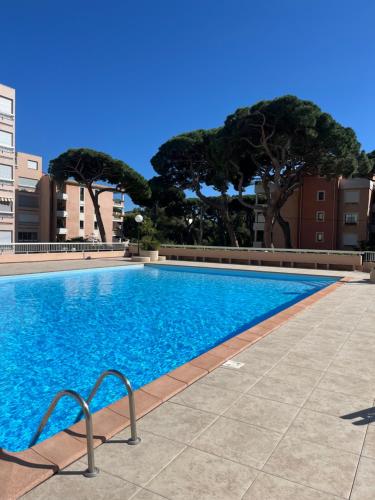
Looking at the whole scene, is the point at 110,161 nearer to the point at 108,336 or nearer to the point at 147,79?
the point at 147,79

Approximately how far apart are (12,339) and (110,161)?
29.6m

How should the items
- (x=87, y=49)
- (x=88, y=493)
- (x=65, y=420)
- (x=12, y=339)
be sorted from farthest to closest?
1. (x=87, y=49)
2. (x=12, y=339)
3. (x=65, y=420)
4. (x=88, y=493)

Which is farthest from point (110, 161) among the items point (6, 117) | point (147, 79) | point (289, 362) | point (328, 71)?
point (289, 362)

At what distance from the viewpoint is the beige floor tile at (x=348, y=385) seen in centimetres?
427

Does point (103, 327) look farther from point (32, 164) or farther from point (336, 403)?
point (32, 164)

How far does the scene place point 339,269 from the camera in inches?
802

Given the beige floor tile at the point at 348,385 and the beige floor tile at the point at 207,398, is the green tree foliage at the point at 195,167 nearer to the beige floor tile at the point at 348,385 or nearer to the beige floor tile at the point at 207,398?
the beige floor tile at the point at 348,385

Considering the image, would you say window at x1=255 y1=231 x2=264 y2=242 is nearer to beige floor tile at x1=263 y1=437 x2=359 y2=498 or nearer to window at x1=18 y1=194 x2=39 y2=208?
window at x1=18 y1=194 x2=39 y2=208

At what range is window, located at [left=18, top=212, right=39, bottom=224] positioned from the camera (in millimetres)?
41719

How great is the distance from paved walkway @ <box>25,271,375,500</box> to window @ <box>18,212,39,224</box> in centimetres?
4209

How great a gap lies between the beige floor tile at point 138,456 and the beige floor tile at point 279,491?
71cm

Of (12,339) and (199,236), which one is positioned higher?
(199,236)

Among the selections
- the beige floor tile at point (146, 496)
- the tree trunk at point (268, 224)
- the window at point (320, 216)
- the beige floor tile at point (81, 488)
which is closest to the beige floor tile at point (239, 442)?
the beige floor tile at point (146, 496)

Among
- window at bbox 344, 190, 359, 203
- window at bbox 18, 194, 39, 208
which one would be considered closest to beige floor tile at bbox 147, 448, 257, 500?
window at bbox 344, 190, 359, 203
